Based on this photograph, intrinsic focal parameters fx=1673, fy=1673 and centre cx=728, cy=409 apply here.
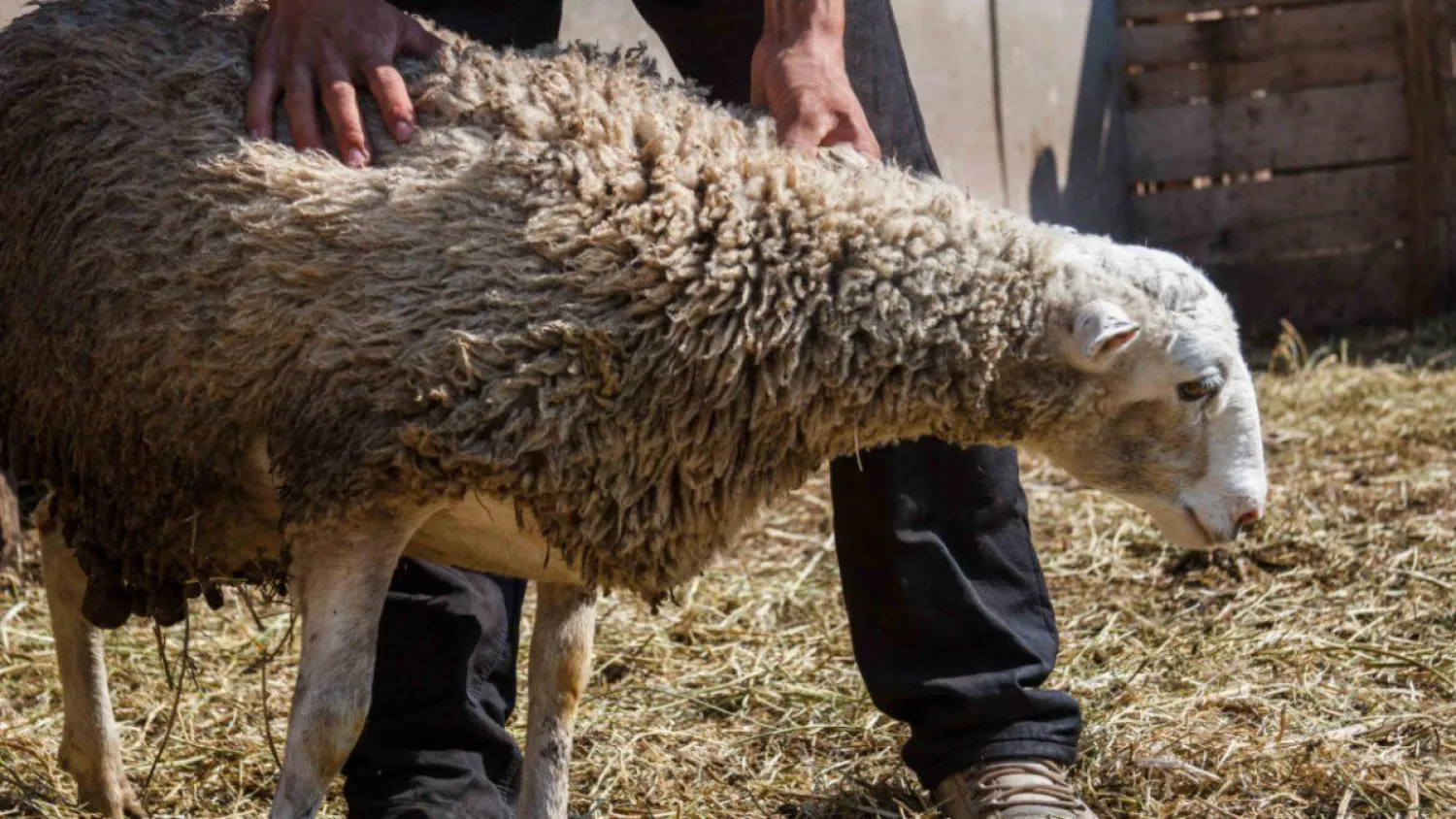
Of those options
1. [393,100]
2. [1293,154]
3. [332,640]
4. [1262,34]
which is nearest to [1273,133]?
[1293,154]

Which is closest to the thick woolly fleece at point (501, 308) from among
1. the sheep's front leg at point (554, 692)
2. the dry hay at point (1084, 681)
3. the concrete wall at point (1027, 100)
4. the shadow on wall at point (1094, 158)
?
the sheep's front leg at point (554, 692)

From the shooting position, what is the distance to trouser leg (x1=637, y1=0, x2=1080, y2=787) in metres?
2.78

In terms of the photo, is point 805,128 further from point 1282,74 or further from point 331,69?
point 1282,74

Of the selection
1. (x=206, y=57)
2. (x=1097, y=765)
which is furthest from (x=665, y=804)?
(x=206, y=57)

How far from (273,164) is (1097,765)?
1729 millimetres

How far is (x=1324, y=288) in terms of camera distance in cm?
757

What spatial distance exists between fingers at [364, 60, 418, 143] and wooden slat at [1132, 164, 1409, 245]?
224 inches

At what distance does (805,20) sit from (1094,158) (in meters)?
4.96

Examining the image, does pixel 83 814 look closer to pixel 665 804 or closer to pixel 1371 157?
pixel 665 804

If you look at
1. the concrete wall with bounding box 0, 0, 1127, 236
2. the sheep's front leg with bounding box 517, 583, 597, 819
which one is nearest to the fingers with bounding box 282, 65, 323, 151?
the sheep's front leg with bounding box 517, 583, 597, 819

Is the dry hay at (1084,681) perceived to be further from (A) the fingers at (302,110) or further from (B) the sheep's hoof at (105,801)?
(A) the fingers at (302,110)

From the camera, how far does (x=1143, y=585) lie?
13.4 feet

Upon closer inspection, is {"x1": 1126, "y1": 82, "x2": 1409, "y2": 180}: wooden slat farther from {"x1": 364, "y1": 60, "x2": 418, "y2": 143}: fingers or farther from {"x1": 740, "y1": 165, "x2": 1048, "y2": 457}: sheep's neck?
{"x1": 364, "y1": 60, "x2": 418, "y2": 143}: fingers

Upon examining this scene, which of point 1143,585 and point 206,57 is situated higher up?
point 206,57
